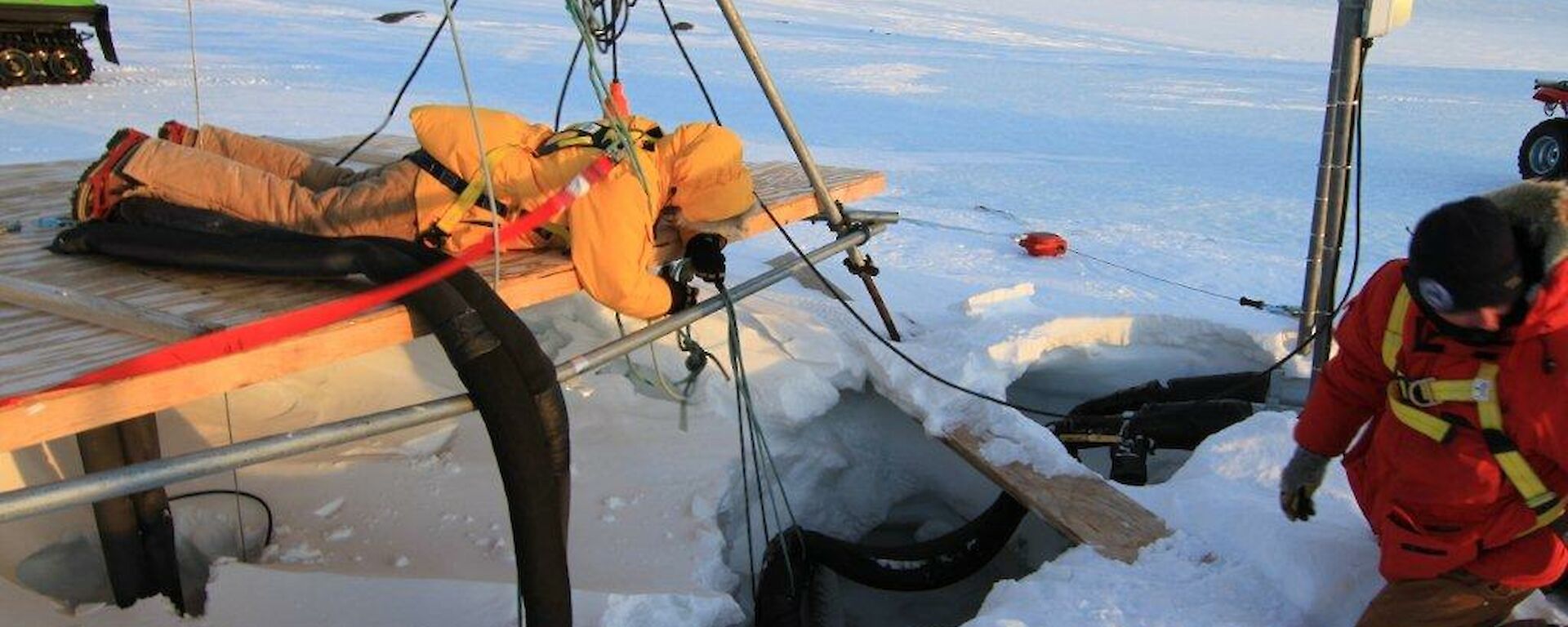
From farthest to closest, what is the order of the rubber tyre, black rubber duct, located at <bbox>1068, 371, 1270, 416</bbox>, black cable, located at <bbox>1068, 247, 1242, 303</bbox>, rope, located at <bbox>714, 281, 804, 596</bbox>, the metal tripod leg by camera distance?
the rubber tyre, black cable, located at <bbox>1068, 247, 1242, 303</bbox>, black rubber duct, located at <bbox>1068, 371, 1270, 416</bbox>, rope, located at <bbox>714, 281, 804, 596</bbox>, the metal tripod leg

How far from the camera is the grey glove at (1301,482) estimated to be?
2771 millimetres

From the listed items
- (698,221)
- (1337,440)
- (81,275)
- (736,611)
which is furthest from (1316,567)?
(81,275)

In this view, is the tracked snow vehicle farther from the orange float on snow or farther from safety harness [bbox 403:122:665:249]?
safety harness [bbox 403:122:665:249]

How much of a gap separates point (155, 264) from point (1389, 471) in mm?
3054

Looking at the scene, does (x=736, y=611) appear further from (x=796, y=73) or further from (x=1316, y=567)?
(x=796, y=73)

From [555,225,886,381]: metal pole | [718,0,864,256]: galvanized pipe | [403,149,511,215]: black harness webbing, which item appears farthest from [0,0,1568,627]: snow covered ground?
[403,149,511,215]: black harness webbing

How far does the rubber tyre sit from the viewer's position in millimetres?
8516

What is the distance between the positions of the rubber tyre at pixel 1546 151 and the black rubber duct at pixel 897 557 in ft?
22.1

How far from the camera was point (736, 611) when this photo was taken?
3.38 meters

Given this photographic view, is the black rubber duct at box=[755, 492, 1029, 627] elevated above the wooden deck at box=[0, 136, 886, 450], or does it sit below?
below

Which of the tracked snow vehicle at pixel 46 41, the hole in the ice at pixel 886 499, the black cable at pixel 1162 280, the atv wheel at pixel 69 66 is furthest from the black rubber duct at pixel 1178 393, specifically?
the atv wheel at pixel 69 66

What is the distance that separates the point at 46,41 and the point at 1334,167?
1308 cm

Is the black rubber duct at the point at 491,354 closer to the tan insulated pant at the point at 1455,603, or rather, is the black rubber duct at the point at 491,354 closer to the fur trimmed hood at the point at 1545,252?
the tan insulated pant at the point at 1455,603

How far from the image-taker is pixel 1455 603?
7.95 ft
